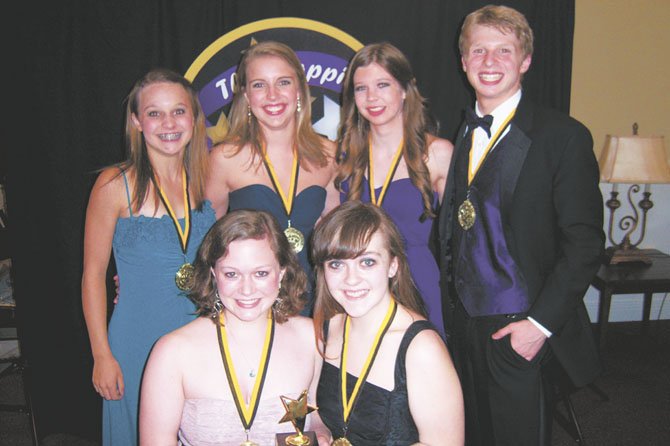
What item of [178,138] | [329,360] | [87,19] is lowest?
[329,360]

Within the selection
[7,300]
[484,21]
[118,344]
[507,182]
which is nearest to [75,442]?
[7,300]

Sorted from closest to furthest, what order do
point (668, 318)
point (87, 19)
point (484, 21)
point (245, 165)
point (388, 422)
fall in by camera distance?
point (388, 422)
point (484, 21)
point (245, 165)
point (87, 19)
point (668, 318)

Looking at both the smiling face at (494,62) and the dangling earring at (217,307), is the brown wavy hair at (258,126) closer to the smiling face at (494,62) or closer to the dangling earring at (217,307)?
the smiling face at (494,62)

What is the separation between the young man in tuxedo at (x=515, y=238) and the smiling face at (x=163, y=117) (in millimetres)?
1347

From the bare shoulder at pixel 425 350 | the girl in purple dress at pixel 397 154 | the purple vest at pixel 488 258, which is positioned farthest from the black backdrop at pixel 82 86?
the bare shoulder at pixel 425 350

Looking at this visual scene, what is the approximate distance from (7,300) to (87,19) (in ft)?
6.64

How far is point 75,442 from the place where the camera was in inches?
163

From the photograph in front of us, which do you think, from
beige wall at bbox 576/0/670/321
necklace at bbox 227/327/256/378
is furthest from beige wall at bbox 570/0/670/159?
necklace at bbox 227/327/256/378

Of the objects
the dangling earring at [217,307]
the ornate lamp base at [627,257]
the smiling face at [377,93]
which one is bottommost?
the ornate lamp base at [627,257]

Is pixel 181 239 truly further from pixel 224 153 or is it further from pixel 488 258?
pixel 488 258

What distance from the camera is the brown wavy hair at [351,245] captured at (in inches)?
83.7

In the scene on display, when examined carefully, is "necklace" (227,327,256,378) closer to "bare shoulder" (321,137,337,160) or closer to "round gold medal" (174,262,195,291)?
"round gold medal" (174,262,195,291)

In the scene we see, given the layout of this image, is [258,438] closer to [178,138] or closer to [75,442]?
[178,138]

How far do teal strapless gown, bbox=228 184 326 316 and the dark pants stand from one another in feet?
2.92
